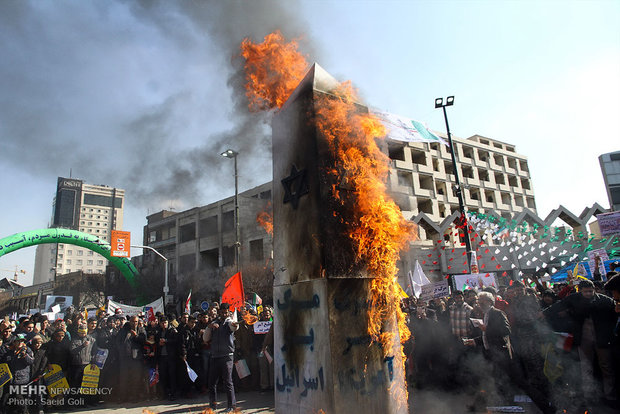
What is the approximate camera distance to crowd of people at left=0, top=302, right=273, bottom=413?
813cm

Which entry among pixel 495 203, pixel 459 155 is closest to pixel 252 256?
pixel 459 155

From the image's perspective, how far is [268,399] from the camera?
8914 millimetres

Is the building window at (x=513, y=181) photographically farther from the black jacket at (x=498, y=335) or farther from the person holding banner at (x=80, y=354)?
the person holding banner at (x=80, y=354)

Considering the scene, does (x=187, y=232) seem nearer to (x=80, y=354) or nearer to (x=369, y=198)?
(x=80, y=354)

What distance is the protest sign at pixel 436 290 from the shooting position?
1265 centimetres

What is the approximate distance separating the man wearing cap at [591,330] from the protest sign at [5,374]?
395 inches

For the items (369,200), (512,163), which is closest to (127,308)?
(369,200)

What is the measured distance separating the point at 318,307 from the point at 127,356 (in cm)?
732

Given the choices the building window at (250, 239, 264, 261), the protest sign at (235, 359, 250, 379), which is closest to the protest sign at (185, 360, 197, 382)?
the protest sign at (235, 359, 250, 379)

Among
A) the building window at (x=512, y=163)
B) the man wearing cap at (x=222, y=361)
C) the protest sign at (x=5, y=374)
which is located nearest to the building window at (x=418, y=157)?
the building window at (x=512, y=163)

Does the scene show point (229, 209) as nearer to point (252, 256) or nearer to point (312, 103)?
point (252, 256)

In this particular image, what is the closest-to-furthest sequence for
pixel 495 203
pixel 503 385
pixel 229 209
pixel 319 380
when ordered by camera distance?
1. pixel 319 380
2. pixel 503 385
3. pixel 229 209
4. pixel 495 203

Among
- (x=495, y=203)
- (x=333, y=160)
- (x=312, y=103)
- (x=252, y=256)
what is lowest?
(x=333, y=160)

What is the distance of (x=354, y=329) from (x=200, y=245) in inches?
1781
